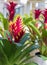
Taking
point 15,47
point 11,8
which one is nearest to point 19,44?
point 15,47

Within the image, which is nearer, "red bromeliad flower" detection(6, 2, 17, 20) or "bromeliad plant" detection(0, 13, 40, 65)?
"bromeliad plant" detection(0, 13, 40, 65)

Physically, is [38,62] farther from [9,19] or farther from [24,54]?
[9,19]

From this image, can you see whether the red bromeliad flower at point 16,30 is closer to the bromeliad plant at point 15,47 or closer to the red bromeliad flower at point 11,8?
the bromeliad plant at point 15,47

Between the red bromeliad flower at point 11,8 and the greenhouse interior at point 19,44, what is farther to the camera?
the red bromeliad flower at point 11,8

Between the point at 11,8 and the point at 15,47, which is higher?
the point at 11,8

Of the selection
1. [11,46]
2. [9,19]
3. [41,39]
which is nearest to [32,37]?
[41,39]

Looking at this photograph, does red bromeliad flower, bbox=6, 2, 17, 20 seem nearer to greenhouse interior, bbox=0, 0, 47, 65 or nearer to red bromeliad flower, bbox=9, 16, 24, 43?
greenhouse interior, bbox=0, 0, 47, 65

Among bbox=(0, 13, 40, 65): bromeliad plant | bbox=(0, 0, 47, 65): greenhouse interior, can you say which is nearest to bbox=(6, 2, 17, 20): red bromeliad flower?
bbox=(0, 0, 47, 65): greenhouse interior

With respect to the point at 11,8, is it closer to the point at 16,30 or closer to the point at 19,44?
the point at 16,30

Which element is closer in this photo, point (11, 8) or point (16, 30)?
point (16, 30)

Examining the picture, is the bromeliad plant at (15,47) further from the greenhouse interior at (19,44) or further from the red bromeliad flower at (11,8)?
the red bromeliad flower at (11,8)

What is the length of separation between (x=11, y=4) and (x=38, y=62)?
38 cm

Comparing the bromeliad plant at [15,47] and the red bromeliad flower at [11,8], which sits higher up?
the red bromeliad flower at [11,8]

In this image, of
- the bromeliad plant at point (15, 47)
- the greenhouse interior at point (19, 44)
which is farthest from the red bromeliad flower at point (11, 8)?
the bromeliad plant at point (15, 47)
